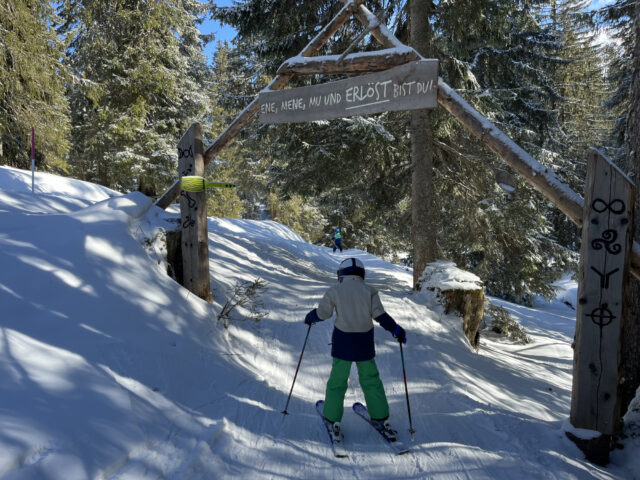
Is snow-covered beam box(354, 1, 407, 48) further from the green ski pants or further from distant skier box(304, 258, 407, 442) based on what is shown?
the green ski pants

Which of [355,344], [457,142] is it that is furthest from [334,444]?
[457,142]

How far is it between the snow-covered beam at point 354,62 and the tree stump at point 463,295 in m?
4.57

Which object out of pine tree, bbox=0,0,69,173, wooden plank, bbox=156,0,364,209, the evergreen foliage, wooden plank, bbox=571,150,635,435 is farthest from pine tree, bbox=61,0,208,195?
wooden plank, bbox=571,150,635,435

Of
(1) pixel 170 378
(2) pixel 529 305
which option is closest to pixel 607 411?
(1) pixel 170 378

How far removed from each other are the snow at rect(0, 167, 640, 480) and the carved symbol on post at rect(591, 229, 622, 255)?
5.73 feet

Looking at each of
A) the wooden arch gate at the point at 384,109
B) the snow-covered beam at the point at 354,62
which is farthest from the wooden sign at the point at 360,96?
the snow-covered beam at the point at 354,62

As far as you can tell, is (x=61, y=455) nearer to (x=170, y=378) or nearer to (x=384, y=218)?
(x=170, y=378)

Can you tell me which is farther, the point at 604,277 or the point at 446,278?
the point at 446,278

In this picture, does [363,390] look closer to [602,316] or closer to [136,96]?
[602,316]

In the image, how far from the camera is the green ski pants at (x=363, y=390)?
3.50 m

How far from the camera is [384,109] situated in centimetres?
449

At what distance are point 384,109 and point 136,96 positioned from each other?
14415 mm

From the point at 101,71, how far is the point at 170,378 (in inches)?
588

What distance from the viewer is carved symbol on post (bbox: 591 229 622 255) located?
3.46 m
